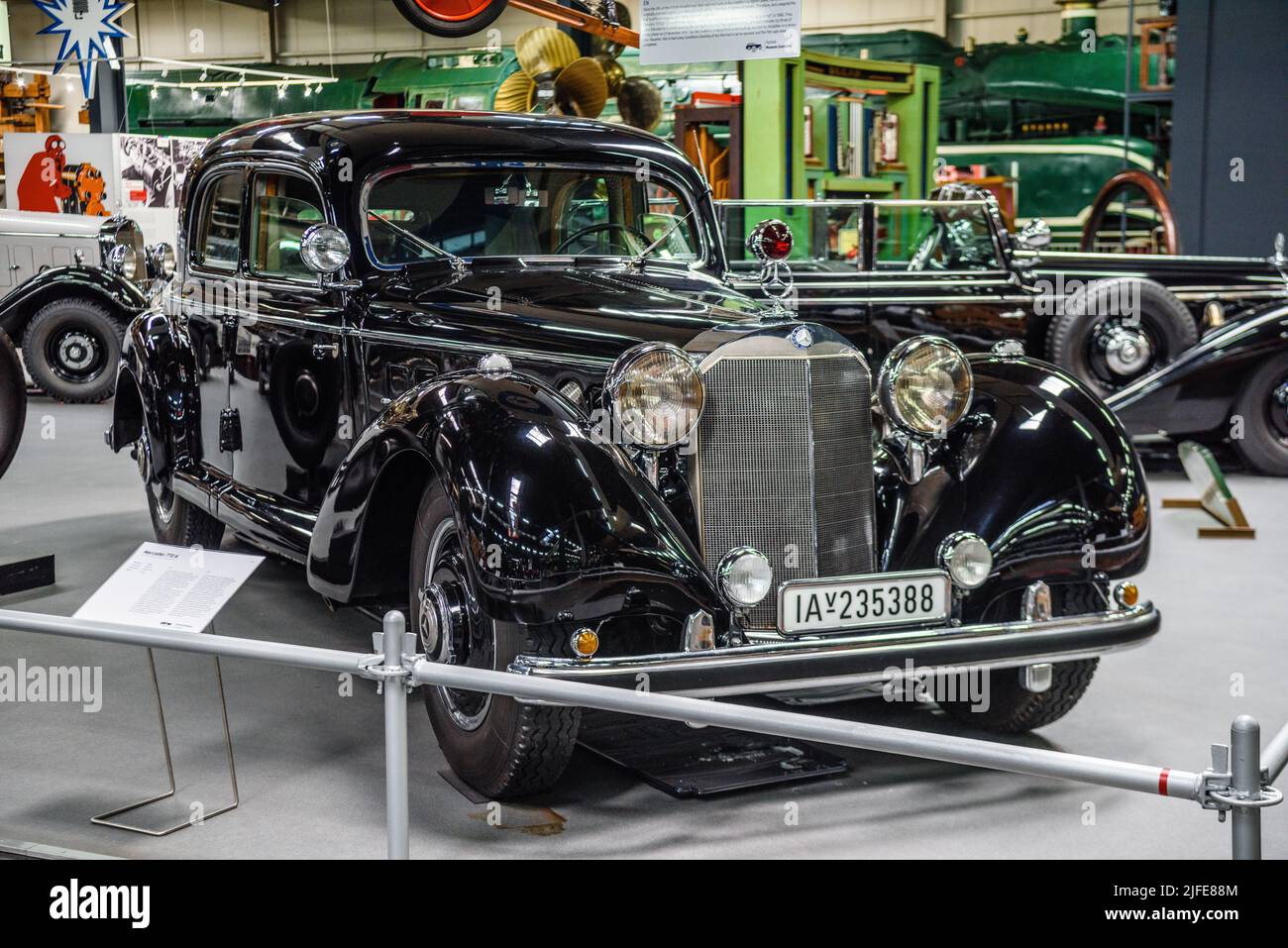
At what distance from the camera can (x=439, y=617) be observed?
320cm

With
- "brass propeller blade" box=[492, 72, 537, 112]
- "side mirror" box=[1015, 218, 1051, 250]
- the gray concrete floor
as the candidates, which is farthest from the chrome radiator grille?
"brass propeller blade" box=[492, 72, 537, 112]

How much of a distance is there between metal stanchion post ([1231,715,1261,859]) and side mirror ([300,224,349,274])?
2.86m

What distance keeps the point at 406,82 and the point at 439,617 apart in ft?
56.6

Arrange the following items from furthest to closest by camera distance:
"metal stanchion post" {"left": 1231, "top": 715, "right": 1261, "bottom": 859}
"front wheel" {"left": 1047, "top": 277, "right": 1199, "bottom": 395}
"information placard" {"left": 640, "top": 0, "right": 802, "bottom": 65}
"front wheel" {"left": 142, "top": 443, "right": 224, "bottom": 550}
A: "front wheel" {"left": 1047, "top": 277, "right": 1199, "bottom": 395} < "information placard" {"left": 640, "top": 0, "right": 802, "bottom": 65} < "front wheel" {"left": 142, "top": 443, "right": 224, "bottom": 550} < "metal stanchion post" {"left": 1231, "top": 715, "right": 1261, "bottom": 859}

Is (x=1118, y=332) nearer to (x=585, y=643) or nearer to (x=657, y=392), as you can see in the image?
(x=657, y=392)

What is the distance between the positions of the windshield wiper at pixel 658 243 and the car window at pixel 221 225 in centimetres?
142

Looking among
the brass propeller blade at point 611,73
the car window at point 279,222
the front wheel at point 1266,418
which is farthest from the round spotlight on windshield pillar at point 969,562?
the brass propeller blade at point 611,73

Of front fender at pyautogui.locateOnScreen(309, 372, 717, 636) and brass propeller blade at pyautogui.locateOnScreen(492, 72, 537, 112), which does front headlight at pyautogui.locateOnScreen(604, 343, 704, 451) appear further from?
brass propeller blade at pyautogui.locateOnScreen(492, 72, 537, 112)

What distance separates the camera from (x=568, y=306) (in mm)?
3758

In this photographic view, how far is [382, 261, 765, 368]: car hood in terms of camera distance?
3.55 meters

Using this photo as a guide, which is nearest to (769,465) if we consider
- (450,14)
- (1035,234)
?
(450,14)

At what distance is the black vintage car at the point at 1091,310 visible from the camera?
7691 mm

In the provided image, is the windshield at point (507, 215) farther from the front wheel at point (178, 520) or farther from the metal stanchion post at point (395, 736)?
the metal stanchion post at point (395, 736)
